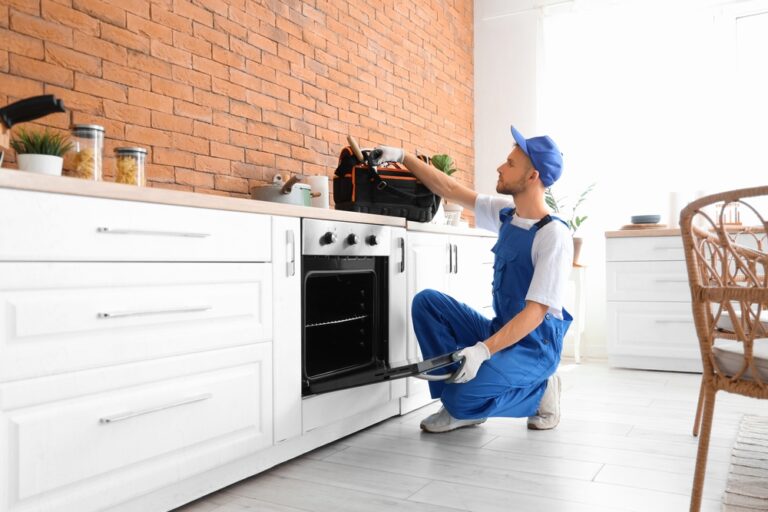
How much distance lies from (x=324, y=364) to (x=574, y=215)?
2983 millimetres

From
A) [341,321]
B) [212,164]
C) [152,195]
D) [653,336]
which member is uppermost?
[212,164]

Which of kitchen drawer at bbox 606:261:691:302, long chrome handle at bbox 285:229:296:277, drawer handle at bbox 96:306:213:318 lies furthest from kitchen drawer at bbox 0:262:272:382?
kitchen drawer at bbox 606:261:691:302

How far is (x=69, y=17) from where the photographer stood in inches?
84.8

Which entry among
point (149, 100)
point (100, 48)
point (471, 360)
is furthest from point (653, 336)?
point (100, 48)

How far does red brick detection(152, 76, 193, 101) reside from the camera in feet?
8.11

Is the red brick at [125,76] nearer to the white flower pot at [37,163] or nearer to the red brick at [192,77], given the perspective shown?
the red brick at [192,77]

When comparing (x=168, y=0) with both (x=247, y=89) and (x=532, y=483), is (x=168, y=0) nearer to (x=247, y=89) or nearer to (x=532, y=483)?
(x=247, y=89)

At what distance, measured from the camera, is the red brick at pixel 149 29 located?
2371 millimetres

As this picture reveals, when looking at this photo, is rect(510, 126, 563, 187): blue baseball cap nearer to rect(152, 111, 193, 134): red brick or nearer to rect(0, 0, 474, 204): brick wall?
rect(0, 0, 474, 204): brick wall

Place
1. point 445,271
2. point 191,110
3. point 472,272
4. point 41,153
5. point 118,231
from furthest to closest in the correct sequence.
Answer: point 472,272, point 445,271, point 191,110, point 41,153, point 118,231

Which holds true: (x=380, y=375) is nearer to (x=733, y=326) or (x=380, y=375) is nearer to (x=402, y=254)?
(x=402, y=254)

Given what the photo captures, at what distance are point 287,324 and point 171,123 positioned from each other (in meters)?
0.93

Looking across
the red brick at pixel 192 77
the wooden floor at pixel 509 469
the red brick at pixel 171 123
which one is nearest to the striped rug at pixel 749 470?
the wooden floor at pixel 509 469

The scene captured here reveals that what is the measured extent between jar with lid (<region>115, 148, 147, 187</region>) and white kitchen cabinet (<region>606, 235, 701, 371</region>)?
3230 mm
